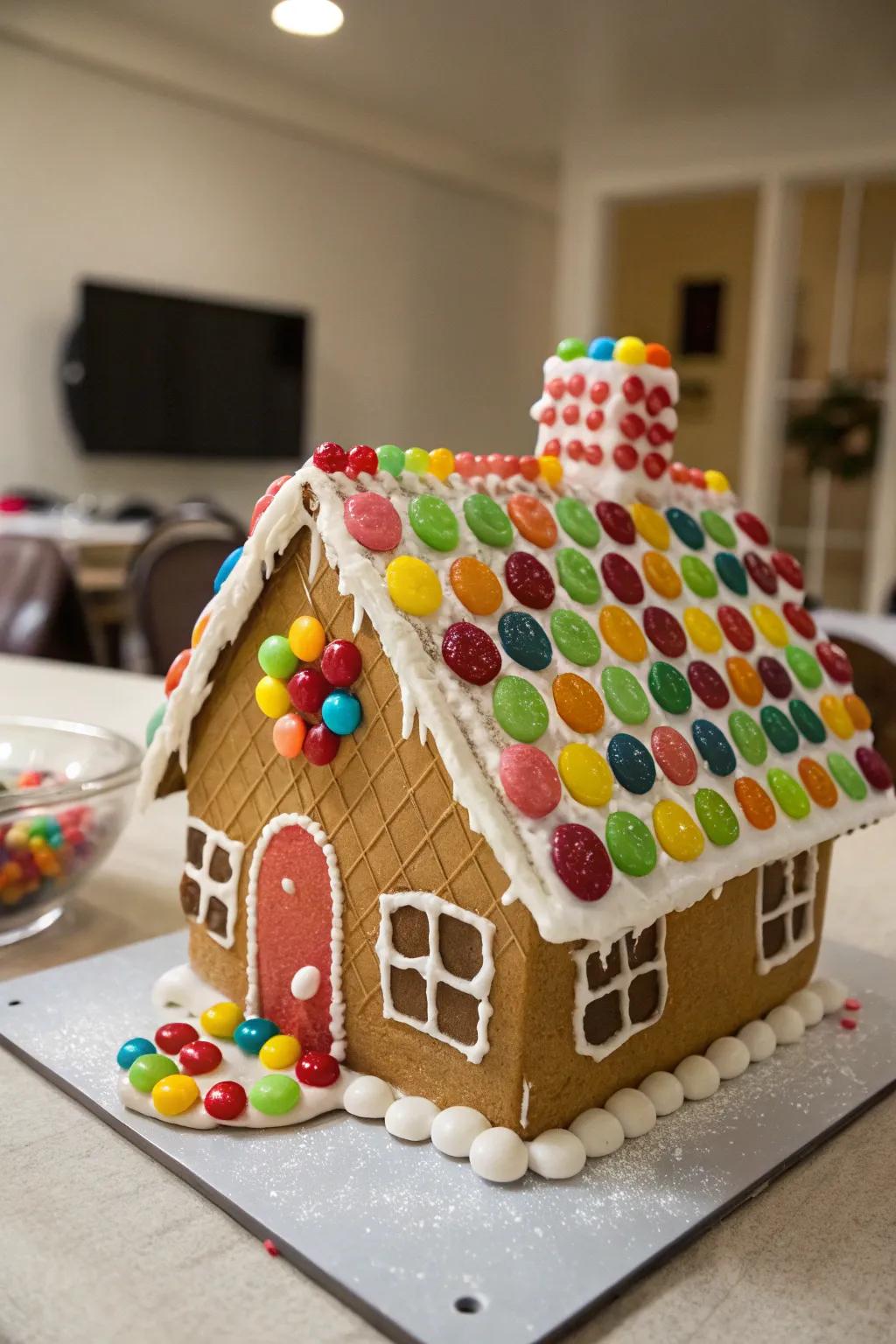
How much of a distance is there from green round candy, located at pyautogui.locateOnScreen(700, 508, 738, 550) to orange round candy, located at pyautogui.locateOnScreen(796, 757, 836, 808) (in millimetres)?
178

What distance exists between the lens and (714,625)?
2.50 feet

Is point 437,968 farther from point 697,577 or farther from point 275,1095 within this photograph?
point 697,577

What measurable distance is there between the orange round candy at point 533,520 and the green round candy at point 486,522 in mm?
12

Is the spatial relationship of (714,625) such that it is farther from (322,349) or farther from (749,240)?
(749,240)

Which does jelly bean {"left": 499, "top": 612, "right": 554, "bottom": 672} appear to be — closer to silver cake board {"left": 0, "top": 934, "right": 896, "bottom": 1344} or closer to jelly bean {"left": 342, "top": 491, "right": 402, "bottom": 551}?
jelly bean {"left": 342, "top": 491, "right": 402, "bottom": 551}

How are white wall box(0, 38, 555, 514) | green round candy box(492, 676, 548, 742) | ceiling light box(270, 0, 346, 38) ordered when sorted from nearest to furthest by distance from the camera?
green round candy box(492, 676, 548, 742) < ceiling light box(270, 0, 346, 38) < white wall box(0, 38, 555, 514)

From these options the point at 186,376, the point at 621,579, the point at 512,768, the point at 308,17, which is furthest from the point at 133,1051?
the point at 186,376

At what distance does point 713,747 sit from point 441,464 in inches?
9.3

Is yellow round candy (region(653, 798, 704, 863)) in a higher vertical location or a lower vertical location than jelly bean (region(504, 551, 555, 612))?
lower

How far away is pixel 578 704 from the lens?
2.04ft

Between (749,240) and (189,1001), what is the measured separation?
23.6ft

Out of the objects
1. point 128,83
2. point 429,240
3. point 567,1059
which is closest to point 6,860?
point 567,1059

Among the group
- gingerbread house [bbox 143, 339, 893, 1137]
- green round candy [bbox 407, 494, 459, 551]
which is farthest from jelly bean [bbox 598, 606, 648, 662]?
green round candy [bbox 407, 494, 459, 551]

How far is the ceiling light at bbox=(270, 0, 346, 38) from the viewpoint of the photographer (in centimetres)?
405
